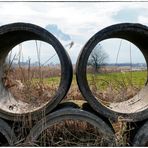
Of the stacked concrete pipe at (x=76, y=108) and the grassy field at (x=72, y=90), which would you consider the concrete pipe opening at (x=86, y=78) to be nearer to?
the stacked concrete pipe at (x=76, y=108)

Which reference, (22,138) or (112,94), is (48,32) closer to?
(22,138)

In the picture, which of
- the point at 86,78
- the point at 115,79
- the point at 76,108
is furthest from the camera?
the point at 115,79

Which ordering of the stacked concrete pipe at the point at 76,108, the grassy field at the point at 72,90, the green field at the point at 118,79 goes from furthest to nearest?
1. the green field at the point at 118,79
2. the grassy field at the point at 72,90
3. the stacked concrete pipe at the point at 76,108

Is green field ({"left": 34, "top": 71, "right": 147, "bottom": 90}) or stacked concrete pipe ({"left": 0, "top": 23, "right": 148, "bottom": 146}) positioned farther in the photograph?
green field ({"left": 34, "top": 71, "right": 147, "bottom": 90})

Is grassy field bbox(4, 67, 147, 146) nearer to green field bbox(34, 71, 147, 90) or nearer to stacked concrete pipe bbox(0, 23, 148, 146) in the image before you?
green field bbox(34, 71, 147, 90)

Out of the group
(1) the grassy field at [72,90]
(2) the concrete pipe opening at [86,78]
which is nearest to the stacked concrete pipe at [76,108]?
Answer: (2) the concrete pipe opening at [86,78]

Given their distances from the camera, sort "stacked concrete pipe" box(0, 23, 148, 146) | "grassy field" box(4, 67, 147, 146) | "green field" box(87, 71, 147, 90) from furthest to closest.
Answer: "green field" box(87, 71, 147, 90) → "grassy field" box(4, 67, 147, 146) → "stacked concrete pipe" box(0, 23, 148, 146)

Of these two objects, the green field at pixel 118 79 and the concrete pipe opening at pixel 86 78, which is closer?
the concrete pipe opening at pixel 86 78

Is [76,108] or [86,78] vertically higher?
[86,78]

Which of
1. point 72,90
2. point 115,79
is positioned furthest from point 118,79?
point 72,90

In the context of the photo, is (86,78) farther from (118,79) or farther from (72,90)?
(72,90)

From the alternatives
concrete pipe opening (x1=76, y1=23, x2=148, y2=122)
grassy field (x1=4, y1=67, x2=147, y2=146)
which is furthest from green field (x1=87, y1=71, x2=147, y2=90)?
concrete pipe opening (x1=76, y1=23, x2=148, y2=122)

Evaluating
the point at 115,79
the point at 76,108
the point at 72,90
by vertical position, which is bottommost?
the point at 76,108

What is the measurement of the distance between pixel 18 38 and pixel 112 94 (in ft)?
5.69
